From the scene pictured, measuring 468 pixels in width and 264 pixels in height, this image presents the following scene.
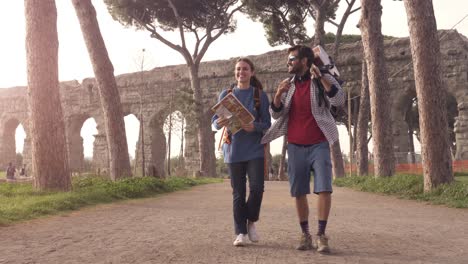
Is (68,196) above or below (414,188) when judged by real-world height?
above

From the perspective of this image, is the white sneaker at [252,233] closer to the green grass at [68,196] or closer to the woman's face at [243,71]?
the woman's face at [243,71]

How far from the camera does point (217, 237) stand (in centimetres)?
397

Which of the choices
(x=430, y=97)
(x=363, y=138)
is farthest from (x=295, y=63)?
(x=363, y=138)

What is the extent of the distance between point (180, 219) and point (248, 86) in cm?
202

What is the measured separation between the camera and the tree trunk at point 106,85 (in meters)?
9.45

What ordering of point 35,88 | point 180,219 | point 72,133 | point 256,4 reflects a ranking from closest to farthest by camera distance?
point 180,219
point 35,88
point 256,4
point 72,133

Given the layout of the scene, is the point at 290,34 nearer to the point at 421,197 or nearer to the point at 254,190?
the point at 421,197

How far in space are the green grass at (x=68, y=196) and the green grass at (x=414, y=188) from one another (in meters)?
4.26

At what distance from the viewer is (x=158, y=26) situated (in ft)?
65.6

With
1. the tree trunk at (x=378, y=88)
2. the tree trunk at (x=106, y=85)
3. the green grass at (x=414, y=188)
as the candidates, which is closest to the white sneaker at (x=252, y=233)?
the green grass at (x=414, y=188)

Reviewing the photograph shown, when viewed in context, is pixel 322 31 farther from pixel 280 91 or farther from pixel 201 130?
pixel 280 91

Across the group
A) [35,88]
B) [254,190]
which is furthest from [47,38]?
[254,190]

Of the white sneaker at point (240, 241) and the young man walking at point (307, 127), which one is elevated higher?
the young man walking at point (307, 127)

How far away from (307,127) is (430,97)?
4.37 m
